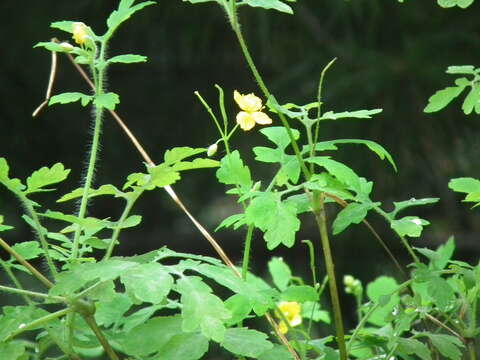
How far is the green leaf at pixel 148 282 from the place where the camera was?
47 centimetres

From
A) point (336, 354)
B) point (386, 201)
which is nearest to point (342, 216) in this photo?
point (336, 354)

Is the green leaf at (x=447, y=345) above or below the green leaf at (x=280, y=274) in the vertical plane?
above

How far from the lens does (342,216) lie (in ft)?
1.89

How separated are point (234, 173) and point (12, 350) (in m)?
0.17

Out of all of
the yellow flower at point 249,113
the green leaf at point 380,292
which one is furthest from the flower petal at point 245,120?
the green leaf at point 380,292

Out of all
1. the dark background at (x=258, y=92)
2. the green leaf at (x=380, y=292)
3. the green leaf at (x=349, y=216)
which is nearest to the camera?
the green leaf at (x=349, y=216)

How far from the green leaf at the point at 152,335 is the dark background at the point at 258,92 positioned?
4.98ft

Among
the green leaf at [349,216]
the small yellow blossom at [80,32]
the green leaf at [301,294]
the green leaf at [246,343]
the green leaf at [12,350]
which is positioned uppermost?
the small yellow blossom at [80,32]

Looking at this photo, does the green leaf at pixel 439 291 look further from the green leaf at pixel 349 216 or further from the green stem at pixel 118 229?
the green stem at pixel 118 229

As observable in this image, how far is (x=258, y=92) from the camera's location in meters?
2.08

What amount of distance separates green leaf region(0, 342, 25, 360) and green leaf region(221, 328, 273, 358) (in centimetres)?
12

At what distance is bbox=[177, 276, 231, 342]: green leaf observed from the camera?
18.6 inches

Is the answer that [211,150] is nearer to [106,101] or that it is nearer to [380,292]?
[106,101]

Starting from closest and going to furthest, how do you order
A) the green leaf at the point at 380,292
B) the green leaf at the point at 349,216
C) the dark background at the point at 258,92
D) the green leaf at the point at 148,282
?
the green leaf at the point at 148,282
the green leaf at the point at 349,216
the green leaf at the point at 380,292
the dark background at the point at 258,92
